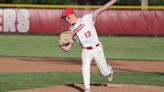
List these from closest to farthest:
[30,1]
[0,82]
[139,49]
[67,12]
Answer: [67,12]
[0,82]
[139,49]
[30,1]

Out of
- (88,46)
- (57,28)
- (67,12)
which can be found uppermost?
(67,12)

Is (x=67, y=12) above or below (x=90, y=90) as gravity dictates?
above

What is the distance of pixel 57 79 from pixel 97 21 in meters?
16.5

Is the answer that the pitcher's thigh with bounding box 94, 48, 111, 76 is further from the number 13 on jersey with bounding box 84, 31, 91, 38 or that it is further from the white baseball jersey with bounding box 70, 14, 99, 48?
the number 13 on jersey with bounding box 84, 31, 91, 38

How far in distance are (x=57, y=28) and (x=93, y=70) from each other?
14825 mm

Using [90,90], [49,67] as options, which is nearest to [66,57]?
[49,67]

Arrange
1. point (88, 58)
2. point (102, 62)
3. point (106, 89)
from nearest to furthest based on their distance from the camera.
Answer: point (88, 58) < point (102, 62) < point (106, 89)

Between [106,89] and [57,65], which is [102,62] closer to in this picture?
[106,89]

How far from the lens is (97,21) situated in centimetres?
2853

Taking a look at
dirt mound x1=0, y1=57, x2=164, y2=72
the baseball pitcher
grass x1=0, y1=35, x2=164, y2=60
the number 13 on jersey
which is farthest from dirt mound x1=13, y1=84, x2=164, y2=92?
grass x1=0, y1=35, x2=164, y2=60

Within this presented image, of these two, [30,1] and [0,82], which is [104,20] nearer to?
[30,1]

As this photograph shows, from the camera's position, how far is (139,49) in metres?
21.7

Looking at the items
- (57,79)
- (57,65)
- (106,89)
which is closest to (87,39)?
(106,89)

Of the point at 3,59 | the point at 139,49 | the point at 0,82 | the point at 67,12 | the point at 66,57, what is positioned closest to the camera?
the point at 67,12
